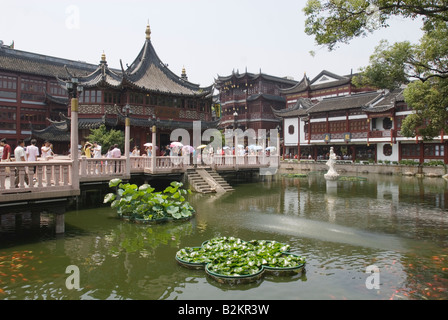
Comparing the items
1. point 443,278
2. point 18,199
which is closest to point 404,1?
point 443,278

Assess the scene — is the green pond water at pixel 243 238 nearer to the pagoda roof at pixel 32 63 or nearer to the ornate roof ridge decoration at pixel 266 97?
the pagoda roof at pixel 32 63

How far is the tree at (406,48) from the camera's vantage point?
10609mm

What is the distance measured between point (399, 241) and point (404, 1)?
6710 millimetres

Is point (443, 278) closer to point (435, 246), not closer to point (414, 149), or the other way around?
point (435, 246)

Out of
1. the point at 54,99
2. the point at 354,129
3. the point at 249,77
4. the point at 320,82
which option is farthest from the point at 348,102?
the point at 54,99

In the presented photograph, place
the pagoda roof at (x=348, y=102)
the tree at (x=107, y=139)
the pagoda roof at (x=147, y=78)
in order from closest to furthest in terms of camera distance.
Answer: the tree at (x=107, y=139) < the pagoda roof at (x=147, y=78) < the pagoda roof at (x=348, y=102)

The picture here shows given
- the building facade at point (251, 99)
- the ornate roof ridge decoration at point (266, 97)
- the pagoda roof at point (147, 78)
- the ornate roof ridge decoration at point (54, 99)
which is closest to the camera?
the pagoda roof at point (147, 78)

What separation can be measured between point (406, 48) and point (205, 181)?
11842mm

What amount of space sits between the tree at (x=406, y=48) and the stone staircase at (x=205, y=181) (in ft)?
30.1

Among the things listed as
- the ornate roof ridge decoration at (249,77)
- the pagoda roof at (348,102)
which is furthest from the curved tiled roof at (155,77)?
the ornate roof ridge decoration at (249,77)

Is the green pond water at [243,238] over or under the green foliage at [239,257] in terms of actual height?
under

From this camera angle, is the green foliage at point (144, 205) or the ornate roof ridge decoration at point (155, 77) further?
the ornate roof ridge decoration at point (155, 77)

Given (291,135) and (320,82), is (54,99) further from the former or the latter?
(320,82)

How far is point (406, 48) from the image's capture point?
1379 centimetres
